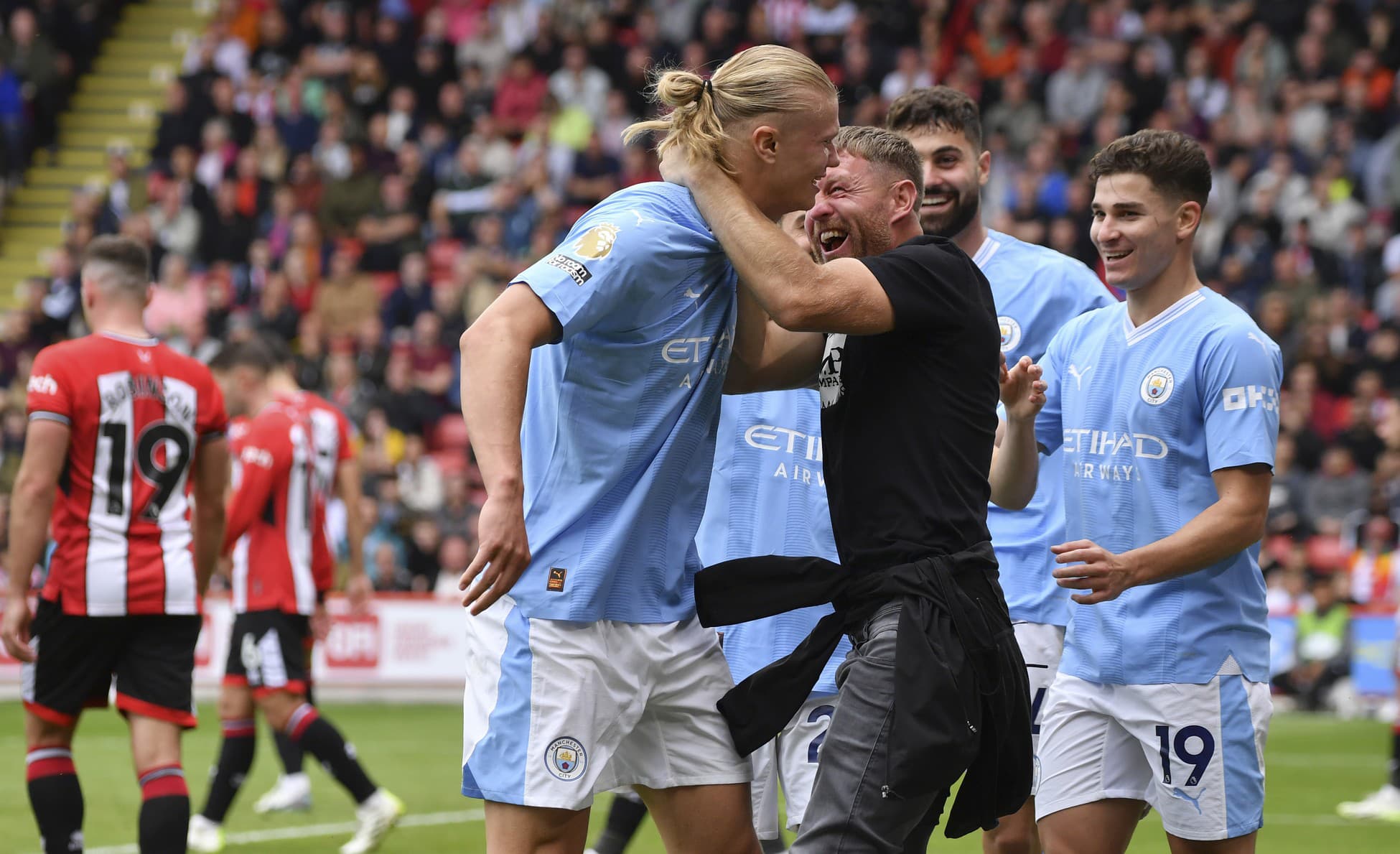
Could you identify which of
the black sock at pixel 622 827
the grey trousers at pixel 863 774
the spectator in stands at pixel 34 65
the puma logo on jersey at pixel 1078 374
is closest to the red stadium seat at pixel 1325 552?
the black sock at pixel 622 827

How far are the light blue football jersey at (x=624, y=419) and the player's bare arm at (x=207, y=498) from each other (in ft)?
9.76

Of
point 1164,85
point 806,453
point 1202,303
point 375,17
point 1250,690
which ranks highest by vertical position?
point 375,17

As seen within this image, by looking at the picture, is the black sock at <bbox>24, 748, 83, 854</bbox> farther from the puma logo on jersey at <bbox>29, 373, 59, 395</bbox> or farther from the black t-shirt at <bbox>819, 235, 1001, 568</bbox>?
the black t-shirt at <bbox>819, 235, 1001, 568</bbox>

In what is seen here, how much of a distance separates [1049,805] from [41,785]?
371 centimetres

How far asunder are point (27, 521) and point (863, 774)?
372 cm

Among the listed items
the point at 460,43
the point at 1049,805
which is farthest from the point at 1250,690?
the point at 460,43

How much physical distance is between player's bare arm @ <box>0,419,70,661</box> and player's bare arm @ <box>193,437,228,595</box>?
2.03 feet

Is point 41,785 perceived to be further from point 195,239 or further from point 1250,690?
point 195,239

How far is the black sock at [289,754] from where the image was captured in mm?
9203

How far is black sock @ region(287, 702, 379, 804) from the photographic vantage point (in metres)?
8.30

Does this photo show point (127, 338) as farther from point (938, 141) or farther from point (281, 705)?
point (938, 141)

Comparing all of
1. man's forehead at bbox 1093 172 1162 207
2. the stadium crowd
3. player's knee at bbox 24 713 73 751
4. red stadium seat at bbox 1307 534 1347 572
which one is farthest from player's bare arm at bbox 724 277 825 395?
red stadium seat at bbox 1307 534 1347 572

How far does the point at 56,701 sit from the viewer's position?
632cm

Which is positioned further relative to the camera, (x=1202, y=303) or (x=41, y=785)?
(x=41, y=785)
